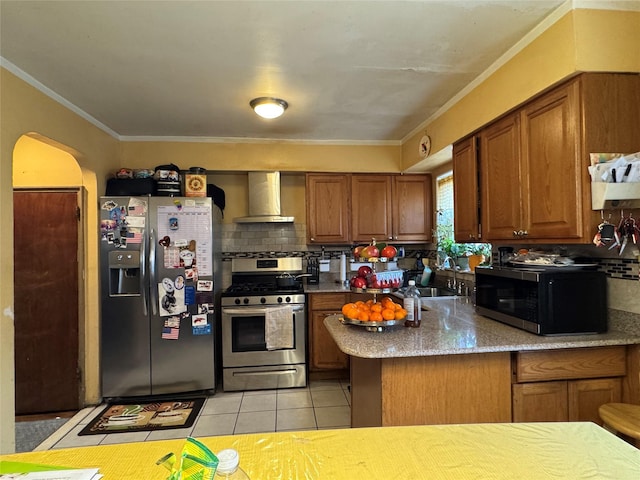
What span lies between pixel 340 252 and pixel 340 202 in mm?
621

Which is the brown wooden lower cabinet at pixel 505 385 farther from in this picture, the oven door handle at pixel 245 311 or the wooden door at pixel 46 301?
the wooden door at pixel 46 301

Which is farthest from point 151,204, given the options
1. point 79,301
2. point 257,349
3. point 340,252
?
point 340,252

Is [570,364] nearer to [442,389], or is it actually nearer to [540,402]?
[540,402]

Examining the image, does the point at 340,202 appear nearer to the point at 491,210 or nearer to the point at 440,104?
the point at 440,104

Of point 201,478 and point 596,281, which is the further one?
point 596,281

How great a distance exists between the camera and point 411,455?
89cm

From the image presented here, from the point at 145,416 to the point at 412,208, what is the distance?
128 inches

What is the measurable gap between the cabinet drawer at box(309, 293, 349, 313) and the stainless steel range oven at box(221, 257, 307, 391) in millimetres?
148

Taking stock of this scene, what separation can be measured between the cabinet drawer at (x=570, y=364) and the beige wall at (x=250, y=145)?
1.36 metres

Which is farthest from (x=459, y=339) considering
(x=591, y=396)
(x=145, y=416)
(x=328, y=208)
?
(x=145, y=416)

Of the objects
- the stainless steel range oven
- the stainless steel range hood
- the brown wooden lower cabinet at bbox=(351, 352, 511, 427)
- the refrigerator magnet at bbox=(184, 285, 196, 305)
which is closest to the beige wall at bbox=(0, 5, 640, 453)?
the stainless steel range hood

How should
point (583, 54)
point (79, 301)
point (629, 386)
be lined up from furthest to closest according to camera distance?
point (79, 301)
point (629, 386)
point (583, 54)

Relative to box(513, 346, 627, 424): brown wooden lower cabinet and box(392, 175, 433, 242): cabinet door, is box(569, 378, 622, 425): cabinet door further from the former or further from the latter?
box(392, 175, 433, 242): cabinet door

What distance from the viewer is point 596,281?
A: 1829 mm
